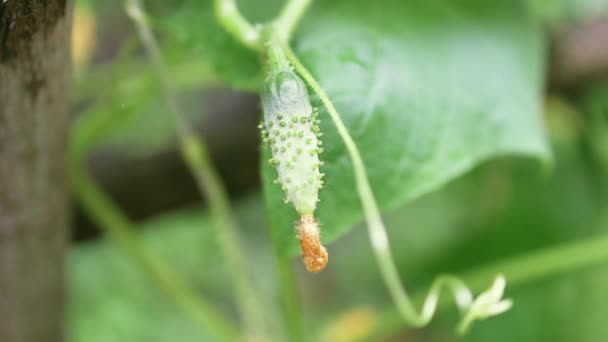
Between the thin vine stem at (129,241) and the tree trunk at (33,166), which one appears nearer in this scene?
the tree trunk at (33,166)

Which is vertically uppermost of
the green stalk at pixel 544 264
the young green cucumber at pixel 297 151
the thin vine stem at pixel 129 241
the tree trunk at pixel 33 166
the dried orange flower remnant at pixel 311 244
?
the thin vine stem at pixel 129 241

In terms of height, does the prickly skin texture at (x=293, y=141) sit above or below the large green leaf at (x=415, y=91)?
below

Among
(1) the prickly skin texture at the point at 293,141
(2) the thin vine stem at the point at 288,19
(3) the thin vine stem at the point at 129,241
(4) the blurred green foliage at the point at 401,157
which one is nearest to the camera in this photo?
(1) the prickly skin texture at the point at 293,141

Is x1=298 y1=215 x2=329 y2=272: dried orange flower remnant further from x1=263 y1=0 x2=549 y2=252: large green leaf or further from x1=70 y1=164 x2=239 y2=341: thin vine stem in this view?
x1=70 y1=164 x2=239 y2=341: thin vine stem

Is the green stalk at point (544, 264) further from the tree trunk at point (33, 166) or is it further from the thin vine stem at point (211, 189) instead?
the tree trunk at point (33, 166)

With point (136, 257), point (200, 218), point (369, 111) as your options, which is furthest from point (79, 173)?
point (200, 218)

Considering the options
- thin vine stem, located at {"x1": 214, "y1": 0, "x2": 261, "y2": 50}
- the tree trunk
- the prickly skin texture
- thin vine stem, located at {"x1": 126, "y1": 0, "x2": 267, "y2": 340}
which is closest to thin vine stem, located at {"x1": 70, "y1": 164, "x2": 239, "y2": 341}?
thin vine stem, located at {"x1": 126, "y1": 0, "x2": 267, "y2": 340}

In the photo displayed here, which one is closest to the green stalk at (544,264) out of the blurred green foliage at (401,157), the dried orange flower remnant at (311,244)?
the blurred green foliage at (401,157)
